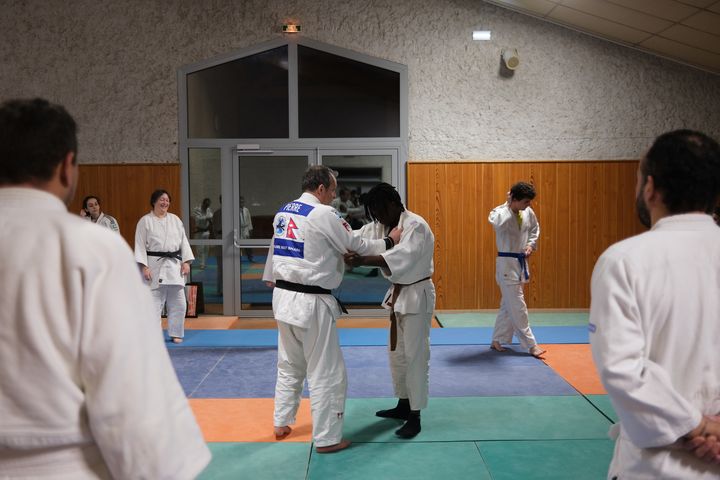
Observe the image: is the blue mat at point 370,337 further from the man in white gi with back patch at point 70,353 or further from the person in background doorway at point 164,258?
the man in white gi with back patch at point 70,353

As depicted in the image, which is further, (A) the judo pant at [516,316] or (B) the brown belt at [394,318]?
(A) the judo pant at [516,316]

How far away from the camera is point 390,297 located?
14.0ft

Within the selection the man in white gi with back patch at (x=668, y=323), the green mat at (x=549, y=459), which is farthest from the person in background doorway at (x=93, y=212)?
the man in white gi with back patch at (x=668, y=323)

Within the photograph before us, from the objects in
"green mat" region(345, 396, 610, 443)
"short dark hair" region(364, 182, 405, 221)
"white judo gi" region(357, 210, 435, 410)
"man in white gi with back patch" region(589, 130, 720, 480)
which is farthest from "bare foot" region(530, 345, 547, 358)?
"man in white gi with back patch" region(589, 130, 720, 480)

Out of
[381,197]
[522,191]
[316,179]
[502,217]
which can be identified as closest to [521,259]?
[502,217]

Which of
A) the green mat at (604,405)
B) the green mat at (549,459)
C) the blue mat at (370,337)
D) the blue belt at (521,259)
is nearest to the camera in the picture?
the green mat at (549,459)

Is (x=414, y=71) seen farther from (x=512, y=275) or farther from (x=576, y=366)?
(x=576, y=366)

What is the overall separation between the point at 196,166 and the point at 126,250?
773 centimetres

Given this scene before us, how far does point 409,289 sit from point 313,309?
0.72 m

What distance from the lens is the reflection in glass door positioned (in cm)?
852

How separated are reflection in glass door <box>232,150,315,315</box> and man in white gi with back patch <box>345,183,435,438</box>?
4.55 metres

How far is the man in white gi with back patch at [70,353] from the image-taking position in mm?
1165

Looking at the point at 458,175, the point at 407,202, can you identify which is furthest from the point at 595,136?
the point at 407,202

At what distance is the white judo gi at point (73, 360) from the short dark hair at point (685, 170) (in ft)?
4.36
